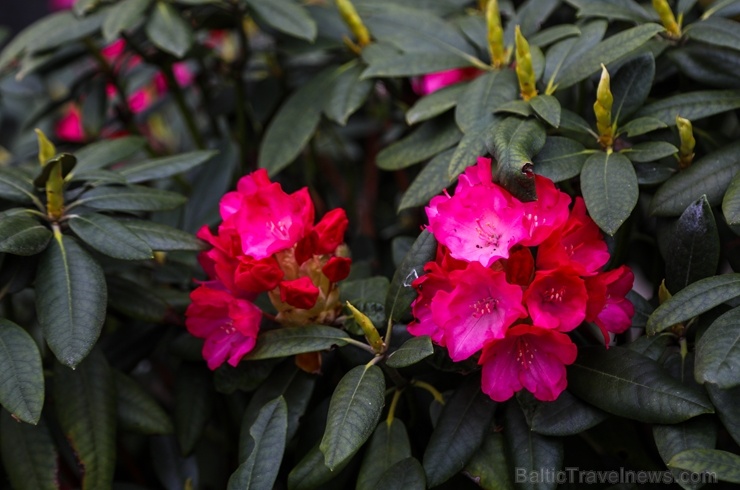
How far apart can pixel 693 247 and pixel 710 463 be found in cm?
25

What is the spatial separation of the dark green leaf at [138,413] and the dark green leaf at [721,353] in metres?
0.67

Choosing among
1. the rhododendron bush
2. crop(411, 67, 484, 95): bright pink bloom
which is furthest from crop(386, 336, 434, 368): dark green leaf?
crop(411, 67, 484, 95): bright pink bloom

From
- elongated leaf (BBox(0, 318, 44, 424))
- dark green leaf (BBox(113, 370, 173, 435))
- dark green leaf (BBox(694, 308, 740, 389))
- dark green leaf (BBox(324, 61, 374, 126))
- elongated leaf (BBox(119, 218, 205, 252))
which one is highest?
dark green leaf (BBox(694, 308, 740, 389))

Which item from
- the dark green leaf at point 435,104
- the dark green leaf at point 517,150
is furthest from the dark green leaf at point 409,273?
the dark green leaf at point 435,104

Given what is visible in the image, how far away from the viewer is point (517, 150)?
0.95m

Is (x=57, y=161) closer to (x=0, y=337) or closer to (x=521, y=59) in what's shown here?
(x=0, y=337)

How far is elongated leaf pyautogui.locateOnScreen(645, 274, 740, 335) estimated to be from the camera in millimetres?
886

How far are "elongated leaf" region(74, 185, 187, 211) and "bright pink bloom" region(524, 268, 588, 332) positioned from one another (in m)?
0.53

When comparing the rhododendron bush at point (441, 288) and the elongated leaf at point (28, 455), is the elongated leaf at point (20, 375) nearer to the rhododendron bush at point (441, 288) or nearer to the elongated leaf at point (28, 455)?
the rhododendron bush at point (441, 288)

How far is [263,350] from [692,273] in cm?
51

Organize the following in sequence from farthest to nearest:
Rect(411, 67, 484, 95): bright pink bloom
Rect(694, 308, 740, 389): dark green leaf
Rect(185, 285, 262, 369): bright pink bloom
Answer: Rect(411, 67, 484, 95): bright pink bloom, Rect(185, 285, 262, 369): bright pink bloom, Rect(694, 308, 740, 389): dark green leaf

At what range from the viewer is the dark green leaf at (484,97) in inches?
43.2

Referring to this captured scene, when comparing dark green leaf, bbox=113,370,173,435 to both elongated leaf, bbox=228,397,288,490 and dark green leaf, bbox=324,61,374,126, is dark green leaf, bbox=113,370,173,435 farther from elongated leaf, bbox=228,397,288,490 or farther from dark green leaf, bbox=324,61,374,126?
dark green leaf, bbox=324,61,374,126

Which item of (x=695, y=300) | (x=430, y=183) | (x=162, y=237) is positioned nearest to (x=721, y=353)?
(x=695, y=300)
